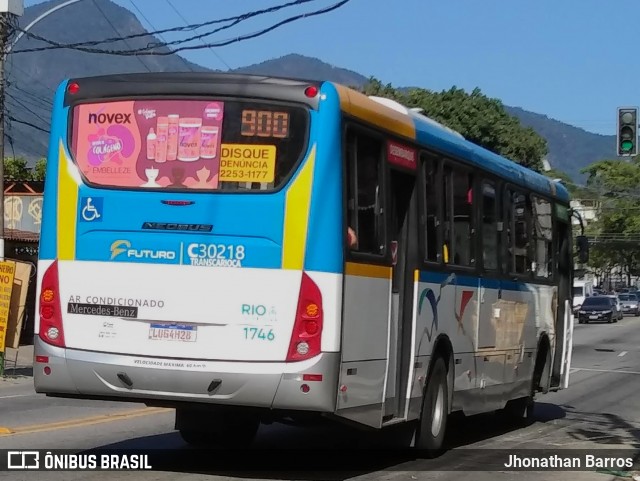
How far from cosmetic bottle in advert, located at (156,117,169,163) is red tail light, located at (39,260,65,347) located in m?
1.25

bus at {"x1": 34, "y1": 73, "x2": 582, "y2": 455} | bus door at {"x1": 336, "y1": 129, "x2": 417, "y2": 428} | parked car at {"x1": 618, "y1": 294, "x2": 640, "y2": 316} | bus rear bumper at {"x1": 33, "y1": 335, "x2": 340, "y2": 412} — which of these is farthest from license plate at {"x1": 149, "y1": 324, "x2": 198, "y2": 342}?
parked car at {"x1": 618, "y1": 294, "x2": 640, "y2": 316}

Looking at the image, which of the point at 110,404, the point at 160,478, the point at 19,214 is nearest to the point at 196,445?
the point at 160,478

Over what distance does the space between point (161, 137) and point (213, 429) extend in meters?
3.33

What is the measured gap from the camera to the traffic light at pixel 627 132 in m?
21.9

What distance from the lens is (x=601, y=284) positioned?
133750mm

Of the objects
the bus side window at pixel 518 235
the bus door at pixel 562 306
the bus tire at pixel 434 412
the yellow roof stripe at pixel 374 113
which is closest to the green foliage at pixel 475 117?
the bus door at pixel 562 306

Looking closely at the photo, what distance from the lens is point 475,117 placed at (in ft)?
193

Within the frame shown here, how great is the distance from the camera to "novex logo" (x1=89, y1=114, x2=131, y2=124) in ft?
30.7

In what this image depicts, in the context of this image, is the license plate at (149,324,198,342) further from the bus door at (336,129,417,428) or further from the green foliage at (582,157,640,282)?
the green foliage at (582,157,640,282)

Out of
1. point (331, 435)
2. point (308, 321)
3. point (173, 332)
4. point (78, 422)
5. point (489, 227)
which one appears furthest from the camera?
point (78, 422)

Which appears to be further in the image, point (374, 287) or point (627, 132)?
point (627, 132)

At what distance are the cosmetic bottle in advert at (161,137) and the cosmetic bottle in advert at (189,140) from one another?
133 millimetres

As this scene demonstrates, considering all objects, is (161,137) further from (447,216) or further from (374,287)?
(447,216)

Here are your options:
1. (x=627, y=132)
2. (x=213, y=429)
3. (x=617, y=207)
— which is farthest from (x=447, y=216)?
(x=617, y=207)
